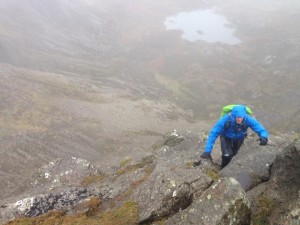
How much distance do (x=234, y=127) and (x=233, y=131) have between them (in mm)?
281

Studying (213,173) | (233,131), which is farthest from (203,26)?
(213,173)

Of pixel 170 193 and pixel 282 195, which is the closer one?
pixel 282 195

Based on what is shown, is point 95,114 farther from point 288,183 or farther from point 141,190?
point 288,183

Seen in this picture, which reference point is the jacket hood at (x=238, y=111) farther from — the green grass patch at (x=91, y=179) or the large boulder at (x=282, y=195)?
the green grass patch at (x=91, y=179)

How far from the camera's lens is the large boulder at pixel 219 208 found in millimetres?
12164

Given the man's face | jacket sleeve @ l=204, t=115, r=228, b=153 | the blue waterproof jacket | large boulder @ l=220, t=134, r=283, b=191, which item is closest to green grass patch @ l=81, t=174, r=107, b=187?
large boulder @ l=220, t=134, r=283, b=191

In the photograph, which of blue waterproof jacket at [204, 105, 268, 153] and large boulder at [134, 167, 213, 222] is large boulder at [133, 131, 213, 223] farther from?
blue waterproof jacket at [204, 105, 268, 153]

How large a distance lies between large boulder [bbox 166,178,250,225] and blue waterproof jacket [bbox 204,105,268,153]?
3.13 metres

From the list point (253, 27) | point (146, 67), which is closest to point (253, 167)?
point (146, 67)

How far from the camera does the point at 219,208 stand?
1233 cm

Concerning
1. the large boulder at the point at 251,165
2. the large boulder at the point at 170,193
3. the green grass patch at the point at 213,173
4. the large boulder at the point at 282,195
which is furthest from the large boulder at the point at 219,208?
the green grass patch at the point at 213,173

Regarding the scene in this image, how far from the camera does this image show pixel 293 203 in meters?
12.2

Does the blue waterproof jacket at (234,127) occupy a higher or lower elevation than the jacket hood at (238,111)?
lower

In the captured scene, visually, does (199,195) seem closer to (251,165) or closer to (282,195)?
(282,195)
